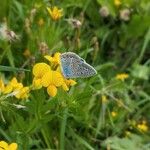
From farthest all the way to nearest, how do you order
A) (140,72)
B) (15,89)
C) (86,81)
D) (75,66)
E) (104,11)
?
(104,11)
(140,72)
(86,81)
(15,89)
(75,66)

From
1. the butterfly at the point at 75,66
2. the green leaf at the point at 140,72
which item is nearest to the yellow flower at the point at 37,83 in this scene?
the butterfly at the point at 75,66

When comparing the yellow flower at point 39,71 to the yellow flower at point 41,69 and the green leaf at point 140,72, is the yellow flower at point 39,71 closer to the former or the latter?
the yellow flower at point 41,69

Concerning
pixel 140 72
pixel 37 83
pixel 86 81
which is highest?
pixel 37 83

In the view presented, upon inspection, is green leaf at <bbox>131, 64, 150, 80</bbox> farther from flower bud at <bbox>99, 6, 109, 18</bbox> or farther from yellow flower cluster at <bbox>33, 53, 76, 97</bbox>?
yellow flower cluster at <bbox>33, 53, 76, 97</bbox>

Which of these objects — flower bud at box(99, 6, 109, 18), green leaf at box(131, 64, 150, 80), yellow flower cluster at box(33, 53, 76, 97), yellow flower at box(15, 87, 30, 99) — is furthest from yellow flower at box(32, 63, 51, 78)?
flower bud at box(99, 6, 109, 18)

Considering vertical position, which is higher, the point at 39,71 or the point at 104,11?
the point at 39,71

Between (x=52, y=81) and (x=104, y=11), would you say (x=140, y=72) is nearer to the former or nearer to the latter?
(x=104, y=11)

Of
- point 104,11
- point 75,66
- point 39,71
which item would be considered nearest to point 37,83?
point 39,71
